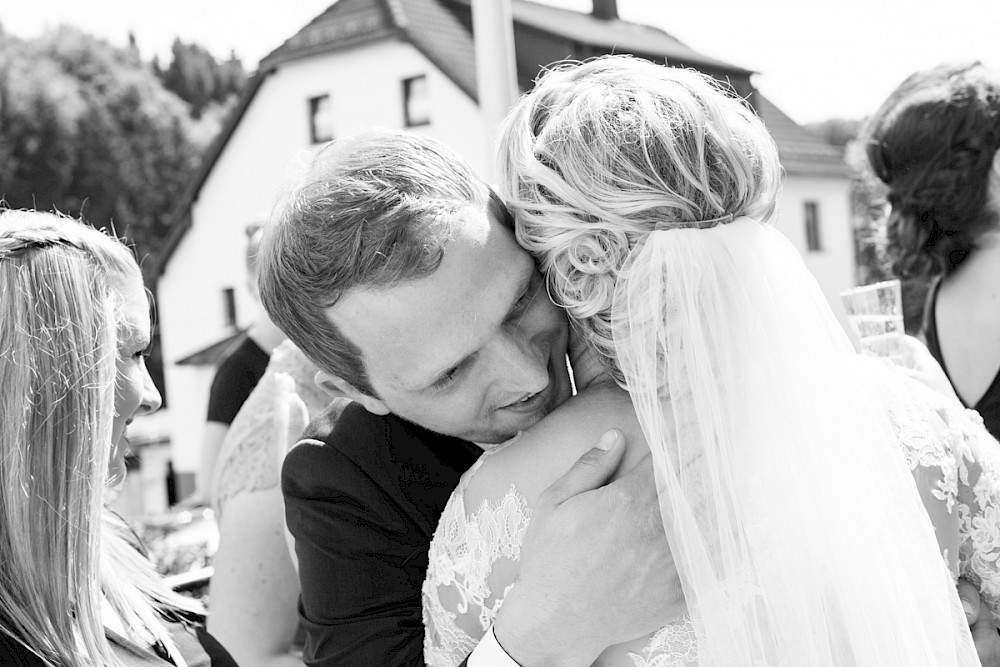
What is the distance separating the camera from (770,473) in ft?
5.04

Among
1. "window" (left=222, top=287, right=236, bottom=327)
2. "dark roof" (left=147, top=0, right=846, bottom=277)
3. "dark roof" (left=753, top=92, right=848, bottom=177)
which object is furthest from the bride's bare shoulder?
"window" (left=222, top=287, right=236, bottom=327)

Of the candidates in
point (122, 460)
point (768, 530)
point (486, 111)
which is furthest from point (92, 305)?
point (486, 111)

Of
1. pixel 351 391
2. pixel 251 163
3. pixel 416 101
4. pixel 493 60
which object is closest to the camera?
pixel 351 391

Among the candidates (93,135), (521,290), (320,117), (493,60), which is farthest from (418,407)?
(93,135)

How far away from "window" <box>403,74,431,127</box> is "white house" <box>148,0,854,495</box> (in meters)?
0.05

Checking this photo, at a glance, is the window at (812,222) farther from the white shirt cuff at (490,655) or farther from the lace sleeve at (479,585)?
the white shirt cuff at (490,655)

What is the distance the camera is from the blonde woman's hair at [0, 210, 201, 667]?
5.90 feet

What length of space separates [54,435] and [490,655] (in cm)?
92

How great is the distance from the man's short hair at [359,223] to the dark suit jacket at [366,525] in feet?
0.73

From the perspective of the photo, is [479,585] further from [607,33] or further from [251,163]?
[251,163]

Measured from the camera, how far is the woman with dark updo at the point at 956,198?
312 cm

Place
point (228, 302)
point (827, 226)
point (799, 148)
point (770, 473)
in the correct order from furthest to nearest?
1. point (228, 302)
2. point (827, 226)
3. point (799, 148)
4. point (770, 473)

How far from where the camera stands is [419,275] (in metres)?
1.67

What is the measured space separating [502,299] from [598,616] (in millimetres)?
553
